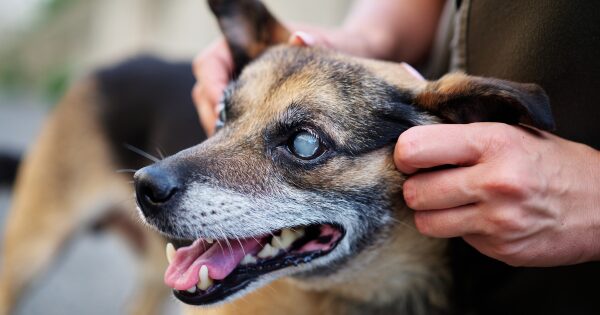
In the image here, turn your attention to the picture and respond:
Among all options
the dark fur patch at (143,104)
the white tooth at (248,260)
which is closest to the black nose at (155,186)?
the white tooth at (248,260)

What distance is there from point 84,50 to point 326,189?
914 cm

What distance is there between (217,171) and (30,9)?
1083 cm

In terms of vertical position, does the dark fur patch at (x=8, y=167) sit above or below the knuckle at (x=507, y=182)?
below

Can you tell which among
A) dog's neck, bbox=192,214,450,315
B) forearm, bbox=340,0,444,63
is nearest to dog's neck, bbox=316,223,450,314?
dog's neck, bbox=192,214,450,315

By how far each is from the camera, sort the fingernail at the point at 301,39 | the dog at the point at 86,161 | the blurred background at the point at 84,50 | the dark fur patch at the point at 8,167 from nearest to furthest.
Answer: the fingernail at the point at 301,39 → the dog at the point at 86,161 → the dark fur patch at the point at 8,167 → the blurred background at the point at 84,50

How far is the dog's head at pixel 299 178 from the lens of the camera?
1853 mm

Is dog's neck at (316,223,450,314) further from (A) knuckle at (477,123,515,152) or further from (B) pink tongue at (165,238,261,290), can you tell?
(A) knuckle at (477,123,515,152)

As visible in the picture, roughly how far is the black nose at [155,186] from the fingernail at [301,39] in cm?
84

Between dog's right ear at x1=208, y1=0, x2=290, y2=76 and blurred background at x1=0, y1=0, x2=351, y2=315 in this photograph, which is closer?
dog's right ear at x1=208, y1=0, x2=290, y2=76

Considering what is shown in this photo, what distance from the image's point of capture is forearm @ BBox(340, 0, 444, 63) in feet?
8.95

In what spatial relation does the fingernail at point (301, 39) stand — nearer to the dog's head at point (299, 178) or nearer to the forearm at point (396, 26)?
the dog's head at point (299, 178)

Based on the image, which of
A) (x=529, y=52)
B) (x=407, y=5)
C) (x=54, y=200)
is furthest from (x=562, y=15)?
(x=54, y=200)

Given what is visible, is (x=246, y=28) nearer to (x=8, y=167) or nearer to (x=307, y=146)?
(x=307, y=146)

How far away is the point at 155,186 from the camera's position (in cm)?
180
